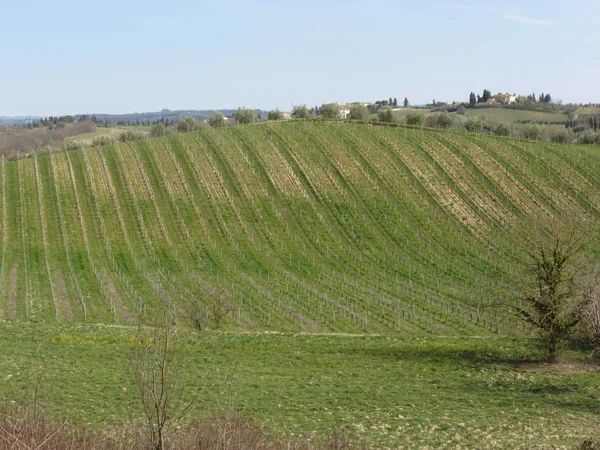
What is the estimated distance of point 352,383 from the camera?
2389 cm

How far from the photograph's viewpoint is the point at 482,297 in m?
46.2

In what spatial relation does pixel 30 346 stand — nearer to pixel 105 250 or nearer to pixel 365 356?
pixel 365 356

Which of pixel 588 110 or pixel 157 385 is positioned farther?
pixel 588 110

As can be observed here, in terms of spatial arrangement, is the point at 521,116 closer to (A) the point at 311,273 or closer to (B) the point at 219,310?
(A) the point at 311,273

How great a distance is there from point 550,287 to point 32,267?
39828 mm

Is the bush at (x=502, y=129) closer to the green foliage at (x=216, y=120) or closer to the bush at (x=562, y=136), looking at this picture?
the bush at (x=562, y=136)

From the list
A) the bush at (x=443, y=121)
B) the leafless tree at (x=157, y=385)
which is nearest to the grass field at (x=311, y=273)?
the leafless tree at (x=157, y=385)

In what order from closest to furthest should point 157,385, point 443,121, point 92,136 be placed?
point 157,385 < point 443,121 < point 92,136

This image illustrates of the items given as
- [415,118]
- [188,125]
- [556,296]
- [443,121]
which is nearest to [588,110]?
[443,121]

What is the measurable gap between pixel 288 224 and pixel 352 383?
3848 centimetres

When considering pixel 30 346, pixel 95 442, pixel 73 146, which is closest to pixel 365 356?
pixel 30 346

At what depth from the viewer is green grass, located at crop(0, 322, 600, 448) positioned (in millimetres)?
18672

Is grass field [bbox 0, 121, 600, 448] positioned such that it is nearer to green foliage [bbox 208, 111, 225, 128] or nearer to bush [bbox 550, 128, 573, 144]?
bush [bbox 550, 128, 573, 144]

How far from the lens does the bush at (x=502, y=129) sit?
99.8 m
